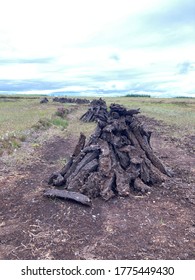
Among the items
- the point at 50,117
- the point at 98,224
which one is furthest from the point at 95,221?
the point at 50,117

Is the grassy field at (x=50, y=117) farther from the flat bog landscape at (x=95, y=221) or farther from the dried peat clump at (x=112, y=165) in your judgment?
the flat bog landscape at (x=95, y=221)

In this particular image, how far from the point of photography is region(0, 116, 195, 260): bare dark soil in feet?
20.0

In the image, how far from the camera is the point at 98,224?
23.4 feet

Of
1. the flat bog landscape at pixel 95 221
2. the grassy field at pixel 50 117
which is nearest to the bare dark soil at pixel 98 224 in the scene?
the flat bog landscape at pixel 95 221

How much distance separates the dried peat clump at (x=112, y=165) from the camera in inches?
338

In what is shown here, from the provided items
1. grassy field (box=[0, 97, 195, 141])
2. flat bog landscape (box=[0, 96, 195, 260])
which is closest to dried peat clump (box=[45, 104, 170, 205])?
flat bog landscape (box=[0, 96, 195, 260])

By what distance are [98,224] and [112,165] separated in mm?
2516

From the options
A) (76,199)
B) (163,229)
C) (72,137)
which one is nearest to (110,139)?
(76,199)

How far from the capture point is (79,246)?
6262 millimetres

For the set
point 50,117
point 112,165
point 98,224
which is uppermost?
point 50,117

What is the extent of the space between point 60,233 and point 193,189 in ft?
15.1

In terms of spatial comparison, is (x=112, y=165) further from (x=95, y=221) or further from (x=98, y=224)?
(x=98, y=224)

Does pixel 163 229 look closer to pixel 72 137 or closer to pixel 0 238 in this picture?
pixel 0 238

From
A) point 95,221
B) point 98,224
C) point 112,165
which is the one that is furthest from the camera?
point 112,165
